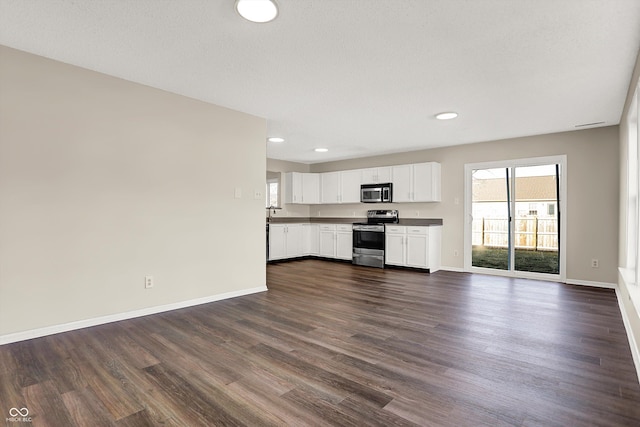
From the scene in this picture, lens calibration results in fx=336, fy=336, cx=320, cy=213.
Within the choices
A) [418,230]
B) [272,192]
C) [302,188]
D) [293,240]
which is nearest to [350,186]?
[302,188]

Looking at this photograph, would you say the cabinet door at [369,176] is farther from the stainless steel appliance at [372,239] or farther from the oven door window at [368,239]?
the oven door window at [368,239]

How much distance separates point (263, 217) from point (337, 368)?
2534 mm

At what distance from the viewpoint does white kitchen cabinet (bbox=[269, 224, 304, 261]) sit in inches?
277

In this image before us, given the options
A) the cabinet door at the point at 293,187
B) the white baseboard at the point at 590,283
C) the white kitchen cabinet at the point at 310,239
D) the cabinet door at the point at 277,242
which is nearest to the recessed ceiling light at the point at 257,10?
the cabinet door at the point at 277,242

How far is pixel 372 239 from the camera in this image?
6.62m

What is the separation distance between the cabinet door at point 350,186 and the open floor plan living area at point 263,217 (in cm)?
204


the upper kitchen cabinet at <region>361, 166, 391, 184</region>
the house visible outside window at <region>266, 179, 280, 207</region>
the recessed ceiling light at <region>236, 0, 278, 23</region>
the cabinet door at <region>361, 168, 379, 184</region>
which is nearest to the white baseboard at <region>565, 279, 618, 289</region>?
the upper kitchen cabinet at <region>361, 166, 391, 184</region>

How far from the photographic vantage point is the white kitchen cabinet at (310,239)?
7730mm

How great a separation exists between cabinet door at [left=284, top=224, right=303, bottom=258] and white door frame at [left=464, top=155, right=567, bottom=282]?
3.46m

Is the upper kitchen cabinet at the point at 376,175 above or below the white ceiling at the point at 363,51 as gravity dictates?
below

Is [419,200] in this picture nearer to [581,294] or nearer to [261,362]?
[581,294]

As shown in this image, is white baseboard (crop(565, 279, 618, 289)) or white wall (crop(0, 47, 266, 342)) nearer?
white wall (crop(0, 47, 266, 342))

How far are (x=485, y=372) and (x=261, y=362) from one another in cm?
149

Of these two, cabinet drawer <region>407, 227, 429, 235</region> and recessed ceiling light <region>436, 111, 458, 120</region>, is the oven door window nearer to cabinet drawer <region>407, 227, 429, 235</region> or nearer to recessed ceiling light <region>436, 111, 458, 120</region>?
cabinet drawer <region>407, 227, 429, 235</region>
